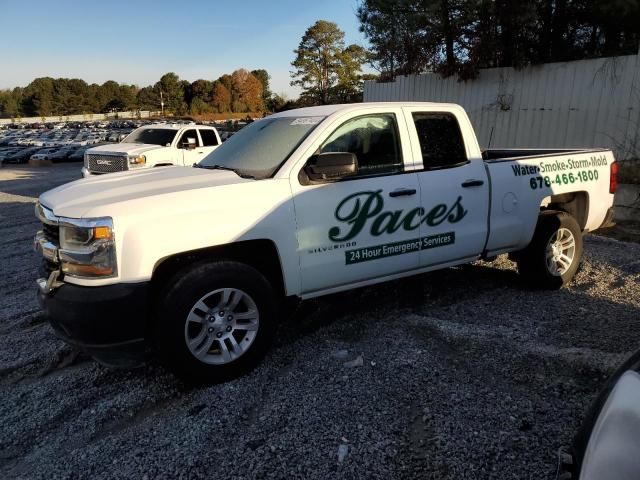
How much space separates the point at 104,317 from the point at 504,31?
12.1 m

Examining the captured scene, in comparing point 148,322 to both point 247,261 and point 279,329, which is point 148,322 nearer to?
point 247,261

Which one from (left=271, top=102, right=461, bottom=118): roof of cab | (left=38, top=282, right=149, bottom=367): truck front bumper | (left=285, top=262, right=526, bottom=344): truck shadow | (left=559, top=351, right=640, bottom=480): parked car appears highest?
(left=271, top=102, right=461, bottom=118): roof of cab

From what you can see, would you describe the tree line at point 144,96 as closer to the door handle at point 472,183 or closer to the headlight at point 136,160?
the headlight at point 136,160

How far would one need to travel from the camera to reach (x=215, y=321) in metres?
3.40

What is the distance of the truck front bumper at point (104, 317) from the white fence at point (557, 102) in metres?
7.86

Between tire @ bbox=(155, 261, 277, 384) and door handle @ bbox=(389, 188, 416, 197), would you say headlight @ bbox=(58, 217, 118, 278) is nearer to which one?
tire @ bbox=(155, 261, 277, 384)

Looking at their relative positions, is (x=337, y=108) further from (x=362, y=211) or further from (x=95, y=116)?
(x=95, y=116)

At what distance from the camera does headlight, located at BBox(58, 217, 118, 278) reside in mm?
2984

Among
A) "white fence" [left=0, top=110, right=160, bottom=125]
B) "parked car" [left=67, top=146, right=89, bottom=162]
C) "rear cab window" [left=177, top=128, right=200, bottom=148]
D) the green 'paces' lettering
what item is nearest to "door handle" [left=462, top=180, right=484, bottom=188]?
the green 'paces' lettering

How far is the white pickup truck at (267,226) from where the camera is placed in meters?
3.07

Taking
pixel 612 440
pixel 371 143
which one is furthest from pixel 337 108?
pixel 612 440

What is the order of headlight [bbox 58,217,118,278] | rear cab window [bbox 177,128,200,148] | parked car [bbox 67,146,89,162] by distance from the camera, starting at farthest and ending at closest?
parked car [bbox 67,146,89,162], rear cab window [bbox 177,128,200,148], headlight [bbox 58,217,118,278]

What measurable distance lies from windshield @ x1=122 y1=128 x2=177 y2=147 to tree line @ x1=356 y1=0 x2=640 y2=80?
6.71 metres

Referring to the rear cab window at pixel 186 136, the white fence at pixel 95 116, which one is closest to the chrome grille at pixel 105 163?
the rear cab window at pixel 186 136
